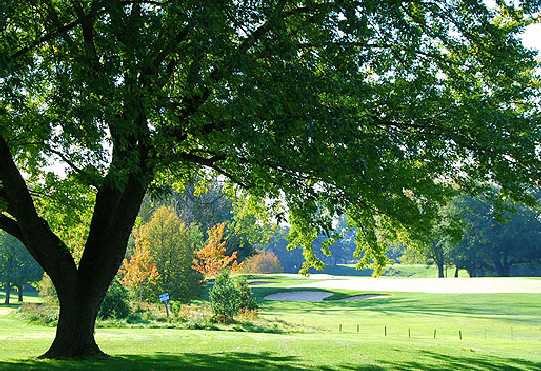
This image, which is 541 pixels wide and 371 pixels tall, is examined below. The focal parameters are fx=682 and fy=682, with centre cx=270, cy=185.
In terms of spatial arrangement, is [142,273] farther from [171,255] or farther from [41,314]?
[41,314]

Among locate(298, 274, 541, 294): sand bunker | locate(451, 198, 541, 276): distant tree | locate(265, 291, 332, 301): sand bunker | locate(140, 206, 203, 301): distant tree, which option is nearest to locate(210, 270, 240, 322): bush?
locate(140, 206, 203, 301): distant tree

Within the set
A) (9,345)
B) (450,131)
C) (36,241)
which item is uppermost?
(450,131)

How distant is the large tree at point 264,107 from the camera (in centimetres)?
1074

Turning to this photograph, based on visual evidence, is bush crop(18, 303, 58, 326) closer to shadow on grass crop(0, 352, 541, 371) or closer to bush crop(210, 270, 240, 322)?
bush crop(210, 270, 240, 322)

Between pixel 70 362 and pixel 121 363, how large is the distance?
1.04 m

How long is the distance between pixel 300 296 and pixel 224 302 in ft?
106

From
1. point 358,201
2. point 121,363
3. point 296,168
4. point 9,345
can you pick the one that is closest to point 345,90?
point 296,168

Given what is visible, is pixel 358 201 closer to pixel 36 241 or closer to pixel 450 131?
pixel 450 131

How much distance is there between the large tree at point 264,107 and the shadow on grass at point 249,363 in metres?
1.32

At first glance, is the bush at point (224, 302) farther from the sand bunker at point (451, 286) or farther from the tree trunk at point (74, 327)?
the sand bunker at point (451, 286)

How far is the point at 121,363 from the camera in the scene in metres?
14.2

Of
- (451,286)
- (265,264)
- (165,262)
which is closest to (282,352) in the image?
(165,262)

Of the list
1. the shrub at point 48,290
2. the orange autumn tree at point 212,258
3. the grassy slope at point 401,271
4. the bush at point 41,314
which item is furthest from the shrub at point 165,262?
the grassy slope at point 401,271

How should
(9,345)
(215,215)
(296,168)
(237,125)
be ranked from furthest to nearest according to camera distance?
(215,215), (9,345), (296,168), (237,125)
